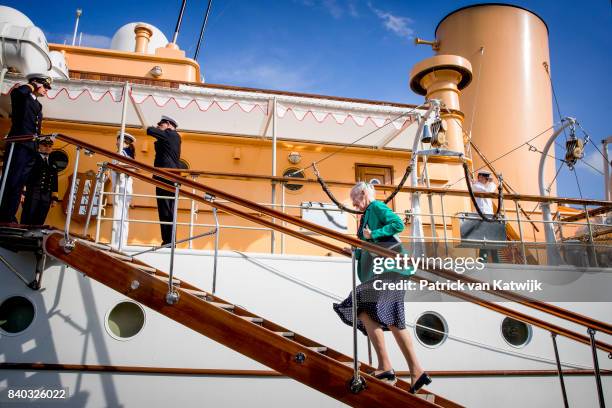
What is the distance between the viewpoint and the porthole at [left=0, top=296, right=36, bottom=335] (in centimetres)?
406

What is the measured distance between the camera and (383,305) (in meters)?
2.82

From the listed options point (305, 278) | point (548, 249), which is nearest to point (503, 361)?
point (548, 249)

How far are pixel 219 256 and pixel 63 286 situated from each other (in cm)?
147

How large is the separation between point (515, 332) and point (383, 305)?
9.01ft

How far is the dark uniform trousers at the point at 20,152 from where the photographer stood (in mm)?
4098

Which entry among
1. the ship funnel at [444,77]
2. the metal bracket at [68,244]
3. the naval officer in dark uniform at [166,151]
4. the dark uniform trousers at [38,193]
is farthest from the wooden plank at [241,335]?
the ship funnel at [444,77]

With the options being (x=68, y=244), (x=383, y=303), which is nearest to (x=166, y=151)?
(x=68, y=244)

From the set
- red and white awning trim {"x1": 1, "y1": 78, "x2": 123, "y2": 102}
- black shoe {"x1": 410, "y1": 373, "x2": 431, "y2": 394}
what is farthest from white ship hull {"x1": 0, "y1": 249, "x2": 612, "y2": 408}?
red and white awning trim {"x1": 1, "y1": 78, "x2": 123, "y2": 102}

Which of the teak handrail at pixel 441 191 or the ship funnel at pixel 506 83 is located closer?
the teak handrail at pixel 441 191

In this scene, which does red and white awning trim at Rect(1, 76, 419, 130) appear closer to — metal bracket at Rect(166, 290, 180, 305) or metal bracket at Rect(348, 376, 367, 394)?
metal bracket at Rect(166, 290, 180, 305)

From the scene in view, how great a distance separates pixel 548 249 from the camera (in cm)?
557

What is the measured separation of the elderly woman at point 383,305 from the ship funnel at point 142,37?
24.6 feet

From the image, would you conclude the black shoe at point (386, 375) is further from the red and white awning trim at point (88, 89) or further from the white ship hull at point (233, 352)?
the red and white awning trim at point (88, 89)

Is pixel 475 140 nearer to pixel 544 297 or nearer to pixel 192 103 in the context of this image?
pixel 544 297
